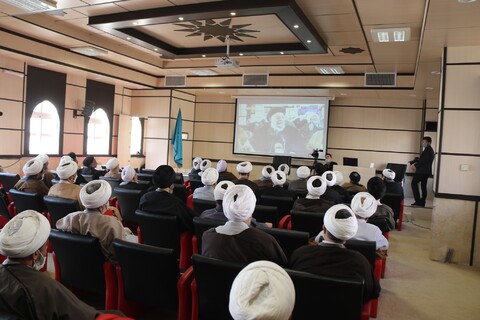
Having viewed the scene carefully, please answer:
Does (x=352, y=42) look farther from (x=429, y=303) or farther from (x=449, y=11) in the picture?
(x=429, y=303)

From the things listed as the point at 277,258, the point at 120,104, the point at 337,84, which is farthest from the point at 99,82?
the point at 277,258

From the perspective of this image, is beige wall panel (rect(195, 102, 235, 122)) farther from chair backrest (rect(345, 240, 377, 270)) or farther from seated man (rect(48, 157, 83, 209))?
chair backrest (rect(345, 240, 377, 270))

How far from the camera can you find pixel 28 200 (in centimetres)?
417

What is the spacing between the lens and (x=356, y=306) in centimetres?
189

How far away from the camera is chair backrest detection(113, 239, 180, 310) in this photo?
88.7 inches

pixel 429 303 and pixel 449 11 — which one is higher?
pixel 449 11

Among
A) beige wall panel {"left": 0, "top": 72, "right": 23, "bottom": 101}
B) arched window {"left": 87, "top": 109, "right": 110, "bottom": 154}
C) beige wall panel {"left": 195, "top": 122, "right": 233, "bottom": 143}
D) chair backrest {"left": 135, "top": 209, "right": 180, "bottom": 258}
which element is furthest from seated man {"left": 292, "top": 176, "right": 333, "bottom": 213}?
beige wall panel {"left": 195, "top": 122, "right": 233, "bottom": 143}

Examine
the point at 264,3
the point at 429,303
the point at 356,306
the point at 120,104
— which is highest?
the point at 264,3

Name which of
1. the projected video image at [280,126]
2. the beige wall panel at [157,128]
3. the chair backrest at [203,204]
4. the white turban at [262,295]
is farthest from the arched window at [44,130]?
the white turban at [262,295]

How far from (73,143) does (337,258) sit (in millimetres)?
9626

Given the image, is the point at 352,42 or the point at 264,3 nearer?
the point at 264,3

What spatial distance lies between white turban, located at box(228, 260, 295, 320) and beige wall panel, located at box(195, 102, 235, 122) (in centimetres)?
1220

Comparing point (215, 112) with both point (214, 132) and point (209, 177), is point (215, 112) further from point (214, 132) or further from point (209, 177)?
point (209, 177)

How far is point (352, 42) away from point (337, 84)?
2.55 metres
